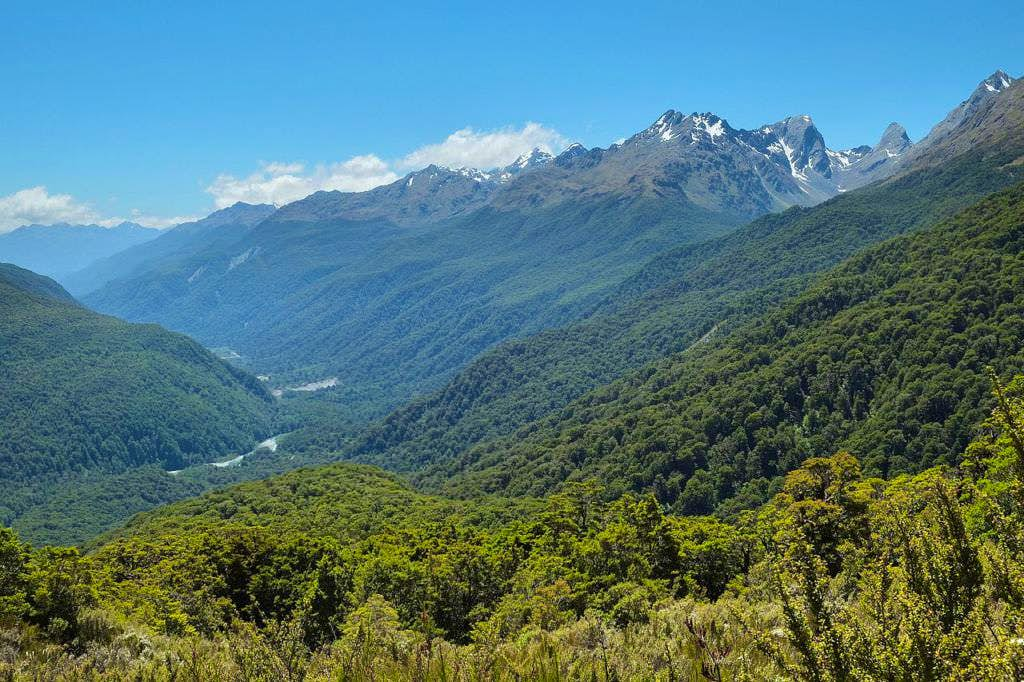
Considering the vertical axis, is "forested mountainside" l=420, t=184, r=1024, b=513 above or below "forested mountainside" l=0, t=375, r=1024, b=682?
below

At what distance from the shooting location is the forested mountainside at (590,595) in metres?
10.9

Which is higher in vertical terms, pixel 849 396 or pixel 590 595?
pixel 590 595

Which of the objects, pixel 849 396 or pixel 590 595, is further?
pixel 849 396

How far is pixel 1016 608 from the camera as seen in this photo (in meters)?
11.1

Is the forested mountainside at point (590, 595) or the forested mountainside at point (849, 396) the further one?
the forested mountainside at point (849, 396)

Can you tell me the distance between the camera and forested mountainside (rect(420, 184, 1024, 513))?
131 meters

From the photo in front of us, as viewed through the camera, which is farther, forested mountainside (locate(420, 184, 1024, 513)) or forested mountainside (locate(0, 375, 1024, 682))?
forested mountainside (locate(420, 184, 1024, 513))

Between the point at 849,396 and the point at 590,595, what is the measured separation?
5336 inches

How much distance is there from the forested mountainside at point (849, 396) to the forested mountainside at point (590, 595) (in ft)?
273

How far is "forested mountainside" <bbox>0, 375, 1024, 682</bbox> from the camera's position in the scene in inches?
430

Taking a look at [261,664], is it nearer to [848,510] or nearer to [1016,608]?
[1016,608]

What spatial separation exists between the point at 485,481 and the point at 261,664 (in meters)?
184

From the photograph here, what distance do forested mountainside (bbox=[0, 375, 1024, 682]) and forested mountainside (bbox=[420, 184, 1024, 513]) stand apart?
8316 centimetres

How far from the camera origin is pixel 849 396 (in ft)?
502
